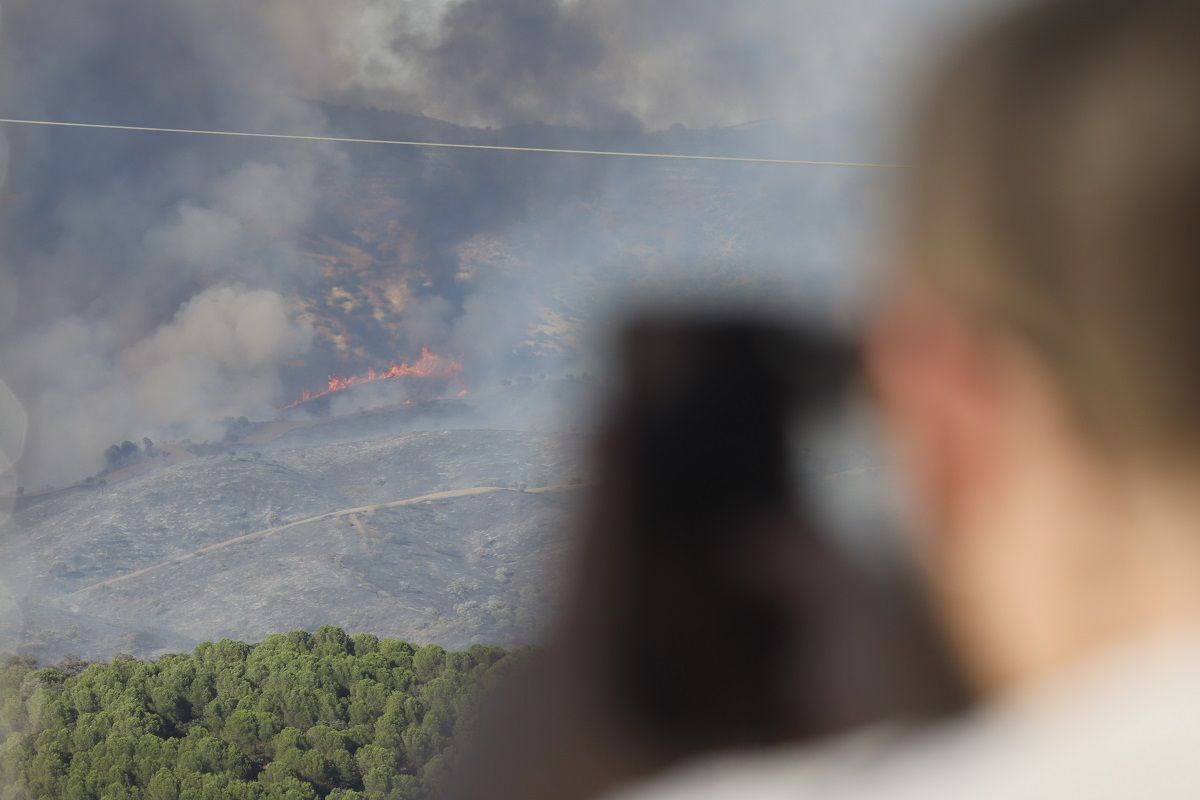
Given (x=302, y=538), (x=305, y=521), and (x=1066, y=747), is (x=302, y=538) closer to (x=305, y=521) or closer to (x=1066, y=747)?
(x=305, y=521)

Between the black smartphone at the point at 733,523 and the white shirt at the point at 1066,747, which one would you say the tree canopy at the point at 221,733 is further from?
the white shirt at the point at 1066,747

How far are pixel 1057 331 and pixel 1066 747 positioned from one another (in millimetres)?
61

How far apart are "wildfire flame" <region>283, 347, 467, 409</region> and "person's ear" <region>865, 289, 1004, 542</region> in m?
3.98

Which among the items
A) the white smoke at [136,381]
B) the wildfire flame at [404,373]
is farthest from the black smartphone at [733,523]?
the white smoke at [136,381]

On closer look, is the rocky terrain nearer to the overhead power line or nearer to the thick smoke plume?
the thick smoke plume

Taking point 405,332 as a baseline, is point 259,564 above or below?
below

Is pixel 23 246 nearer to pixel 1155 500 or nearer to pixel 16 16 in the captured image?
pixel 16 16

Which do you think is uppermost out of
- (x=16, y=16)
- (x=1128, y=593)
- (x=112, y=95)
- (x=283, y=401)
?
(x=16, y=16)

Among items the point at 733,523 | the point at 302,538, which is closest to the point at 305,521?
the point at 302,538

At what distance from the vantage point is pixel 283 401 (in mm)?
4145

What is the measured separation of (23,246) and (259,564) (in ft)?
4.57

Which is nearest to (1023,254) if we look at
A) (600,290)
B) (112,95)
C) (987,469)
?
(987,469)

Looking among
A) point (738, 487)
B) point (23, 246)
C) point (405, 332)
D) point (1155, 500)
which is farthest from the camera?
point (405, 332)

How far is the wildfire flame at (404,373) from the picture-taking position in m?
4.16
